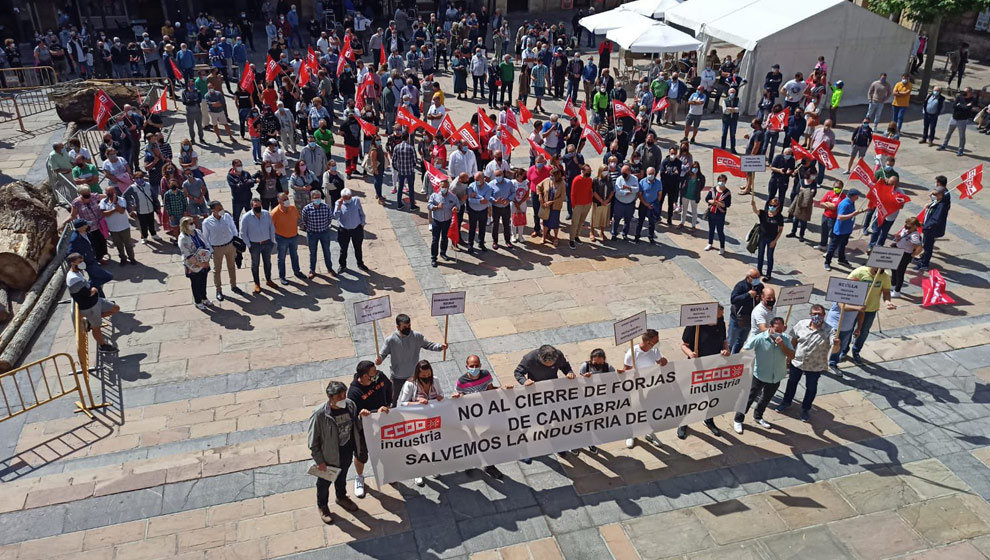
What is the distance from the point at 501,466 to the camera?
30.3 feet

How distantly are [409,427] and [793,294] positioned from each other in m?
5.38

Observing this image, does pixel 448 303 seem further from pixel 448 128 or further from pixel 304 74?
pixel 304 74

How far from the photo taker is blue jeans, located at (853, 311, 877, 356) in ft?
36.6

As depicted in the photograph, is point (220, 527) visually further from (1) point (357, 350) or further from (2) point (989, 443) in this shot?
(2) point (989, 443)

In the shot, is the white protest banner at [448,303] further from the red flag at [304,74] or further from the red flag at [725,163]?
the red flag at [304,74]

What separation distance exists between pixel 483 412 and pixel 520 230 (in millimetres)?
7249

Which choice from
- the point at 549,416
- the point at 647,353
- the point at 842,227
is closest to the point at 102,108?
the point at 549,416

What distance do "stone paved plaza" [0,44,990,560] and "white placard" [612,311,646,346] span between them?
1511 millimetres

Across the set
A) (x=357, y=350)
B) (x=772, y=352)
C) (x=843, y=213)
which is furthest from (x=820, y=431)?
(x=357, y=350)

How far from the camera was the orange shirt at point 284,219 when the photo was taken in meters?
13.1

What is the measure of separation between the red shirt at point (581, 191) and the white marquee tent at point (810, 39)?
10307 mm

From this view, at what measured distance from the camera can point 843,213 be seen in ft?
45.2

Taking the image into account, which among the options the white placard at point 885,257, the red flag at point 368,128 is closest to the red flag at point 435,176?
the red flag at point 368,128

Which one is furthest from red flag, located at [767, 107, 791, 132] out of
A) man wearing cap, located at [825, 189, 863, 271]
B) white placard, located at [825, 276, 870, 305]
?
white placard, located at [825, 276, 870, 305]
